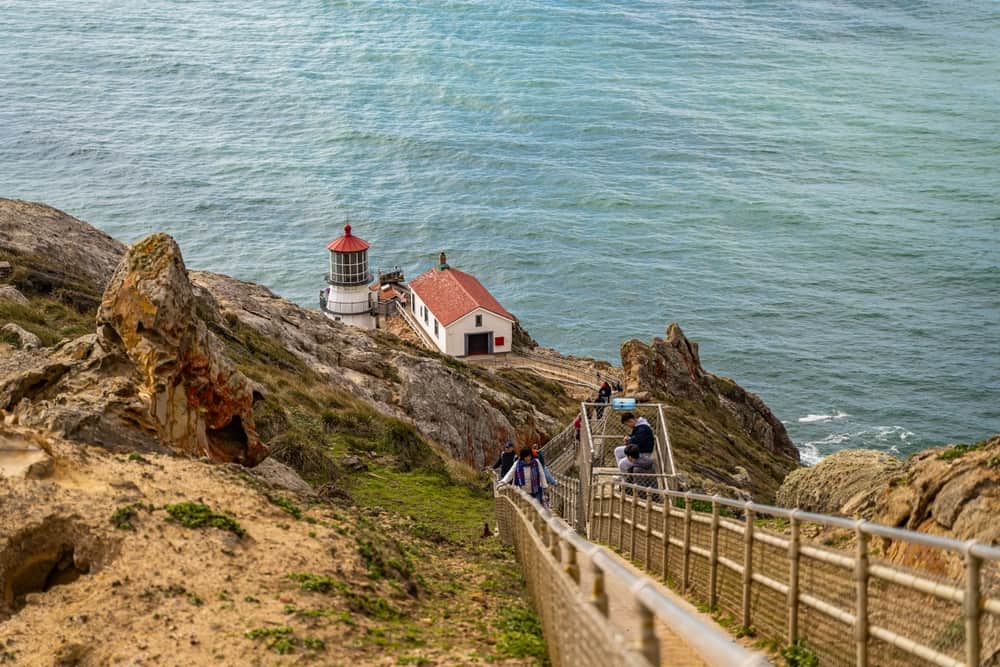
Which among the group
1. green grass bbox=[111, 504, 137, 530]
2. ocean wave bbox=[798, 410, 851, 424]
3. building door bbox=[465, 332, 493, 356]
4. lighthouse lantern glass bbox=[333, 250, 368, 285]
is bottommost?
ocean wave bbox=[798, 410, 851, 424]

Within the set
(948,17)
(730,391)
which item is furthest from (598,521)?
(948,17)

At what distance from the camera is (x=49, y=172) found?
115125mm

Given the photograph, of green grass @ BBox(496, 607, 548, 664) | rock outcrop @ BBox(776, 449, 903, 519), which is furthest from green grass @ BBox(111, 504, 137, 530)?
Answer: rock outcrop @ BBox(776, 449, 903, 519)

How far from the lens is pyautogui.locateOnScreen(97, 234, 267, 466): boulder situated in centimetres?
1642

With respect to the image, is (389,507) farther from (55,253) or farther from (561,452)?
(55,253)

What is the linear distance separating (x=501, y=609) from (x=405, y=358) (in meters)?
28.3

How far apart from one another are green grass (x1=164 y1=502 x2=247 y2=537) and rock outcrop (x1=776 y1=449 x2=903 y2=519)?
11.3 metres

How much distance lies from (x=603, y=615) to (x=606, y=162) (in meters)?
117

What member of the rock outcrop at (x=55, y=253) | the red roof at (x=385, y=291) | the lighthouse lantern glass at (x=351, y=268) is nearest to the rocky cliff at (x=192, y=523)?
the rock outcrop at (x=55, y=253)

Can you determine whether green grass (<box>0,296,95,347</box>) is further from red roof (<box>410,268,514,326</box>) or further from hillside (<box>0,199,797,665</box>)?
red roof (<box>410,268,514,326</box>)

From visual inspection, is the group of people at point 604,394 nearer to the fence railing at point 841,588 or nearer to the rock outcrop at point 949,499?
the rock outcrop at point 949,499

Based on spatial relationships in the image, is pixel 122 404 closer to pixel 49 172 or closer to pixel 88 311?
pixel 88 311

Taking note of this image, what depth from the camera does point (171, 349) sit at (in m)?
16.7

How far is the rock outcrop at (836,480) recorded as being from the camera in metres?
20.5
